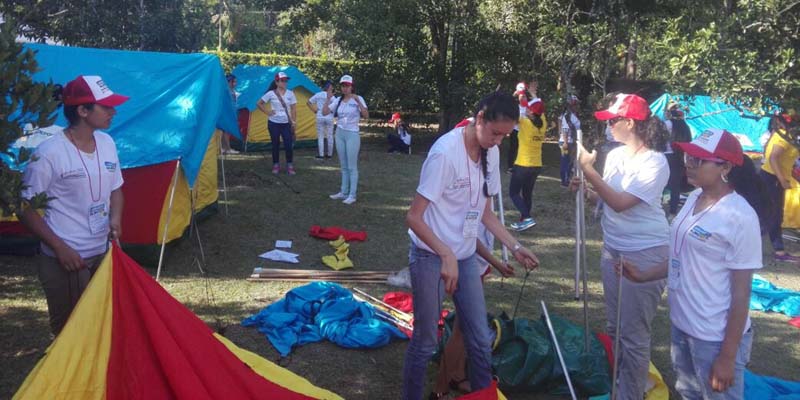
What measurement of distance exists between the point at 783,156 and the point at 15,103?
847 centimetres

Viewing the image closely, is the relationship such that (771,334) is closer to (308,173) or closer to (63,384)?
(63,384)

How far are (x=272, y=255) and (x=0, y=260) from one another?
9.39 ft

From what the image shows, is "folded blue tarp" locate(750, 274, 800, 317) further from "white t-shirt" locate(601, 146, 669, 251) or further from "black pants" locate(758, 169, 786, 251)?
"white t-shirt" locate(601, 146, 669, 251)

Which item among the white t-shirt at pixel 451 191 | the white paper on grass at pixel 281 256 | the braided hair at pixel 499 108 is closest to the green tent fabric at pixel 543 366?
the white t-shirt at pixel 451 191

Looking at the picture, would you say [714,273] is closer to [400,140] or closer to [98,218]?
[98,218]

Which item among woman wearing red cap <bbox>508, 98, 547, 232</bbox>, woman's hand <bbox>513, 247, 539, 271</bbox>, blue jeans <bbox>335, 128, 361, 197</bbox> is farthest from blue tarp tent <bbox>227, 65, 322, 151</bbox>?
woman's hand <bbox>513, 247, 539, 271</bbox>

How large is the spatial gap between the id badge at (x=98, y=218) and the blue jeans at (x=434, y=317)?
5.86ft

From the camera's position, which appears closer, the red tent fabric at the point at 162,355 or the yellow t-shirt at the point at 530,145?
the red tent fabric at the point at 162,355

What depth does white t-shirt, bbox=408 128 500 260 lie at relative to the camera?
3275 mm

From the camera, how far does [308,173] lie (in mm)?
12672

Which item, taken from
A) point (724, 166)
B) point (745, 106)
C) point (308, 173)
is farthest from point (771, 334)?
point (308, 173)

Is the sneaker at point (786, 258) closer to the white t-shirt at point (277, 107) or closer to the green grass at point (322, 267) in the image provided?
the green grass at point (322, 267)

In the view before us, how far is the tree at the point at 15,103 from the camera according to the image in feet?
10.4

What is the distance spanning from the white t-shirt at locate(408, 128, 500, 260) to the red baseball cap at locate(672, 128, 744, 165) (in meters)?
1.05
